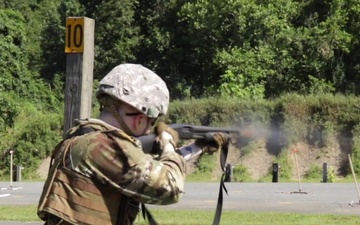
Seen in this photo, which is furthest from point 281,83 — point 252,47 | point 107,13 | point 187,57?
point 107,13

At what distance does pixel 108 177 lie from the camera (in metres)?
3.48

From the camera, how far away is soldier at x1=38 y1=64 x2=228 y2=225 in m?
3.48

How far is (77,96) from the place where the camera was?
26.0ft

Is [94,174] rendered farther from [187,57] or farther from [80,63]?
[187,57]

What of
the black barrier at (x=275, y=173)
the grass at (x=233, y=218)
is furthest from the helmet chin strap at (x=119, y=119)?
the black barrier at (x=275, y=173)

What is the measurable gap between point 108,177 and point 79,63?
14.5 feet

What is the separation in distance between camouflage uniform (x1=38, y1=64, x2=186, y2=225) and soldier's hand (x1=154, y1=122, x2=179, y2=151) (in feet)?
0.51

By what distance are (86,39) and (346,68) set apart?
44552mm

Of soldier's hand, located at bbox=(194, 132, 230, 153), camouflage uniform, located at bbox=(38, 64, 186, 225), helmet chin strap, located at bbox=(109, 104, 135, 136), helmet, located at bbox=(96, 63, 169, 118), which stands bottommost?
camouflage uniform, located at bbox=(38, 64, 186, 225)

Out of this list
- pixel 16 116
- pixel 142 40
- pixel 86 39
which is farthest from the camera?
pixel 142 40

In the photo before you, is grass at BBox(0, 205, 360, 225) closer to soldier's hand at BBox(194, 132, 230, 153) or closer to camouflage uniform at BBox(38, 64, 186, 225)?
soldier's hand at BBox(194, 132, 230, 153)

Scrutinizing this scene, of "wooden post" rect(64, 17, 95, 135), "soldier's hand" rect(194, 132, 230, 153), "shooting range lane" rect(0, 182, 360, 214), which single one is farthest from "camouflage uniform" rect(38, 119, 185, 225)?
"shooting range lane" rect(0, 182, 360, 214)

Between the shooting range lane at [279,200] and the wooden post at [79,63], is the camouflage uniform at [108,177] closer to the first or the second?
the wooden post at [79,63]

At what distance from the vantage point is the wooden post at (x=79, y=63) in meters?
7.80
